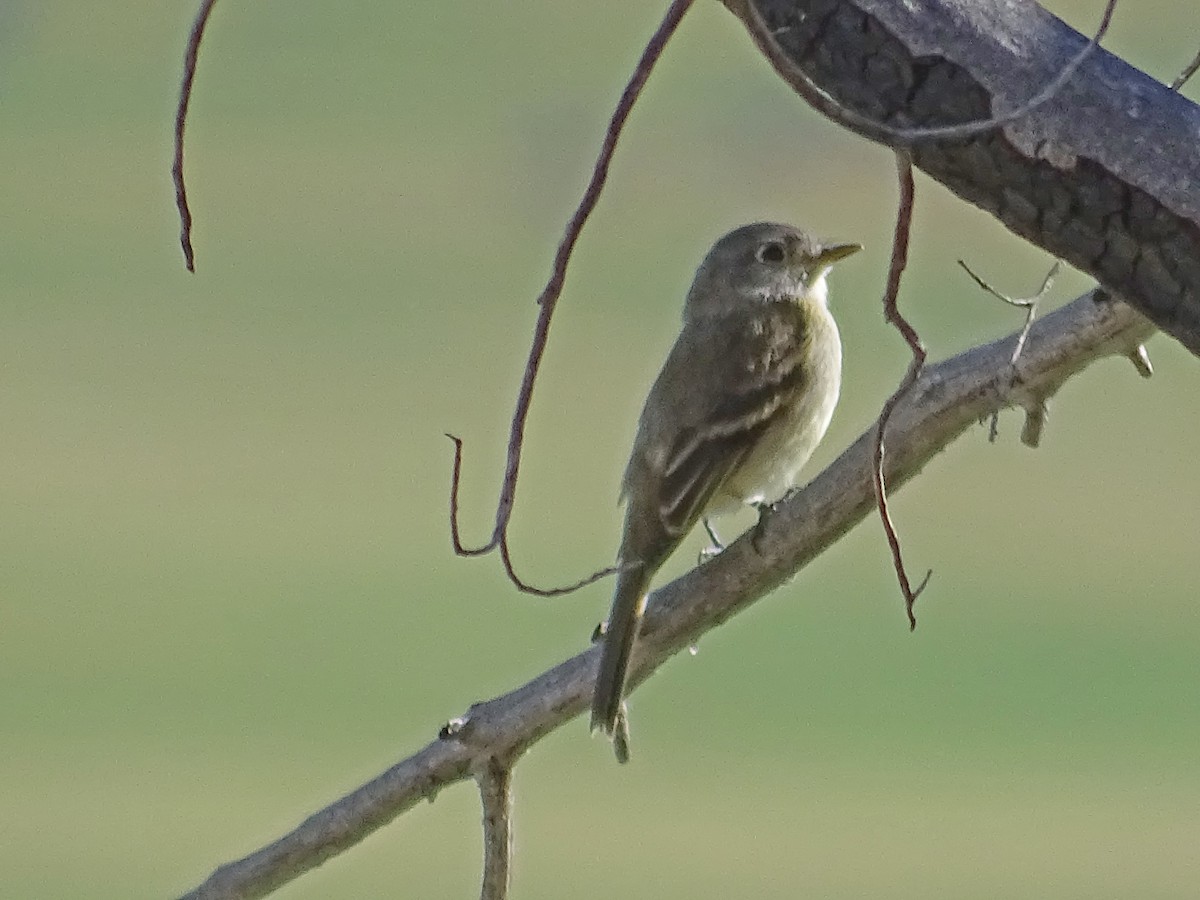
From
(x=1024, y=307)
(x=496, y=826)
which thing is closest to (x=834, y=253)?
(x=1024, y=307)

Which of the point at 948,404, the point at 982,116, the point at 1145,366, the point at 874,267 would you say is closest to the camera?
the point at 982,116

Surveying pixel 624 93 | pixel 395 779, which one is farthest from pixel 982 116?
pixel 395 779

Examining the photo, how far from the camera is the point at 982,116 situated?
5.81 ft

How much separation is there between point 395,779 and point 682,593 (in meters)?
0.55

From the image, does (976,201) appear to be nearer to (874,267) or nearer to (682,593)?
(682,593)

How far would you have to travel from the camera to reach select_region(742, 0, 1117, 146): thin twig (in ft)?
5.45

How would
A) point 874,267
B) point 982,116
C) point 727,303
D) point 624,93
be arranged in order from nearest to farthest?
point 624,93
point 982,116
point 727,303
point 874,267

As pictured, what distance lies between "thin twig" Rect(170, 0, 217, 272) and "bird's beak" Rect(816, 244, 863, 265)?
3151mm

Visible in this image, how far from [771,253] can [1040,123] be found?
3.27m

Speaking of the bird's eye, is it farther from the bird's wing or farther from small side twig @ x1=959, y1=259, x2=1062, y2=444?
small side twig @ x1=959, y1=259, x2=1062, y2=444

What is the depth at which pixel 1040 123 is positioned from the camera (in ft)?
5.69

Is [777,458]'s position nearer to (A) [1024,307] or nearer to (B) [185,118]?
(A) [1024,307]

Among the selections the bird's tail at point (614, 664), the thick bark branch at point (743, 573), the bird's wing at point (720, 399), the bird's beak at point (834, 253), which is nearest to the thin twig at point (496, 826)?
the thick bark branch at point (743, 573)

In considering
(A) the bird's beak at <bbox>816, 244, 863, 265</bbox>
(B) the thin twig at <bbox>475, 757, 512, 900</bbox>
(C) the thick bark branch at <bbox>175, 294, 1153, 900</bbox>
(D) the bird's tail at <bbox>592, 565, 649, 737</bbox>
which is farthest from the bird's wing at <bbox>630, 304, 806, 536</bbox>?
(B) the thin twig at <bbox>475, 757, 512, 900</bbox>
